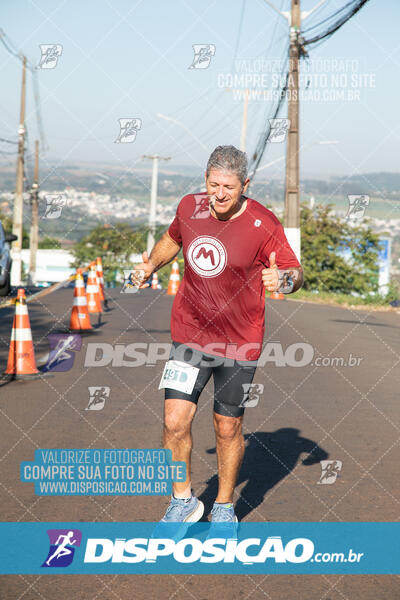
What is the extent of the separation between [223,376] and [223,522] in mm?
778

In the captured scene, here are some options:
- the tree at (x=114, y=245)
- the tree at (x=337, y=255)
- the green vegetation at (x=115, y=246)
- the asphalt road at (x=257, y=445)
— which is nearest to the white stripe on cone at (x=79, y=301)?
the asphalt road at (x=257, y=445)

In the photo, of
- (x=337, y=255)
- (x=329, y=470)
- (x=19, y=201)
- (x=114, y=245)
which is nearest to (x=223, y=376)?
(x=329, y=470)

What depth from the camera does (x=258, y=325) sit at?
4422mm

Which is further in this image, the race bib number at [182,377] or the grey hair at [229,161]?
the race bib number at [182,377]

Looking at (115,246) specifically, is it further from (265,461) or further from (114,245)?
(265,461)

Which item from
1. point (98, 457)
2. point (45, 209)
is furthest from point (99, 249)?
point (98, 457)

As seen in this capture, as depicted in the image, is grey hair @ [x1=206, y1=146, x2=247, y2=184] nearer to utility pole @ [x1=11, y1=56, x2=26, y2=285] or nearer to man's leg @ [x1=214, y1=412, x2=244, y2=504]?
man's leg @ [x1=214, y1=412, x2=244, y2=504]

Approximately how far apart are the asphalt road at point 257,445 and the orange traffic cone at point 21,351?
10.4 inches

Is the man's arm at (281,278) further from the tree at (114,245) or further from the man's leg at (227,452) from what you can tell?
the tree at (114,245)

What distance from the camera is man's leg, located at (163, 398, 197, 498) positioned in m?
4.42

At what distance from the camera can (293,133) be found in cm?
2506

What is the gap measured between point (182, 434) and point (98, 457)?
171cm

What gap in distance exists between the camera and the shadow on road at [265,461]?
5.10m

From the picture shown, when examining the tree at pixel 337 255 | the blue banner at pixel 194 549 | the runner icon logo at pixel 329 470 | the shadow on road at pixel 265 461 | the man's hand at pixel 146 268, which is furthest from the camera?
the tree at pixel 337 255
